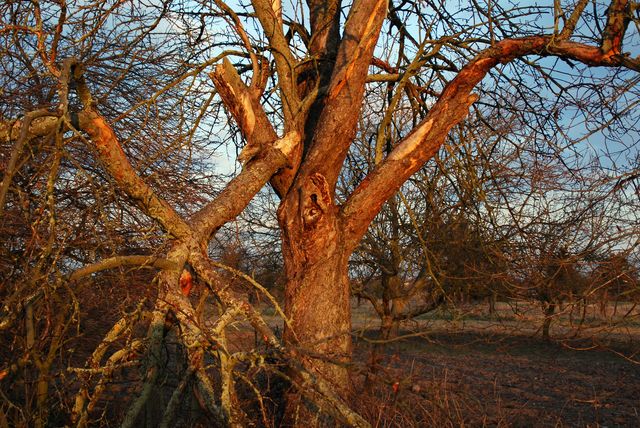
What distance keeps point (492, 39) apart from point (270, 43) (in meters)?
2.13

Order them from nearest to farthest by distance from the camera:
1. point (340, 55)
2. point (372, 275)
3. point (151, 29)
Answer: point (340, 55) → point (151, 29) → point (372, 275)

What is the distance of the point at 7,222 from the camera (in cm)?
541

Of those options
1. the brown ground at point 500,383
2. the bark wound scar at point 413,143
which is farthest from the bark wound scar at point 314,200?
the brown ground at point 500,383

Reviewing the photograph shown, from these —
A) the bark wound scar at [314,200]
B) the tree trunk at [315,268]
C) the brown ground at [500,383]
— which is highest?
the bark wound scar at [314,200]

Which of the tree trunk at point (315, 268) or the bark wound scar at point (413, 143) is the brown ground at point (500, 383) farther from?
the bark wound scar at point (413, 143)

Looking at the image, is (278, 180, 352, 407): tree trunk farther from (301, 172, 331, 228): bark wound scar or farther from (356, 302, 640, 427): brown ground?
(356, 302, 640, 427): brown ground

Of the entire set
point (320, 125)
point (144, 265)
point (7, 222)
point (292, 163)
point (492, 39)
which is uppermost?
point (492, 39)

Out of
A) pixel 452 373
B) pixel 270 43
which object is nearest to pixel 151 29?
pixel 270 43

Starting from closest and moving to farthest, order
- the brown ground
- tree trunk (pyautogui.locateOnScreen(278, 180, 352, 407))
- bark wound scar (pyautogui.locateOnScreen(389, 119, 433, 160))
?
the brown ground → tree trunk (pyautogui.locateOnScreen(278, 180, 352, 407)) → bark wound scar (pyautogui.locateOnScreen(389, 119, 433, 160))

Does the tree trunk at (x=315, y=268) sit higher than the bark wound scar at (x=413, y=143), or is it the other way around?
the bark wound scar at (x=413, y=143)

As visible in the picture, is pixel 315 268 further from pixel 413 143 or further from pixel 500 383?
pixel 500 383

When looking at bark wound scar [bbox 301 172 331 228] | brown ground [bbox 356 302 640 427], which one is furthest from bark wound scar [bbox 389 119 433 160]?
brown ground [bbox 356 302 640 427]

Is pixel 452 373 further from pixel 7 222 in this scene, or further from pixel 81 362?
pixel 7 222

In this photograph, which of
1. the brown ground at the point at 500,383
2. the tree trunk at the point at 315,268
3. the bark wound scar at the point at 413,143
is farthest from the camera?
the bark wound scar at the point at 413,143
